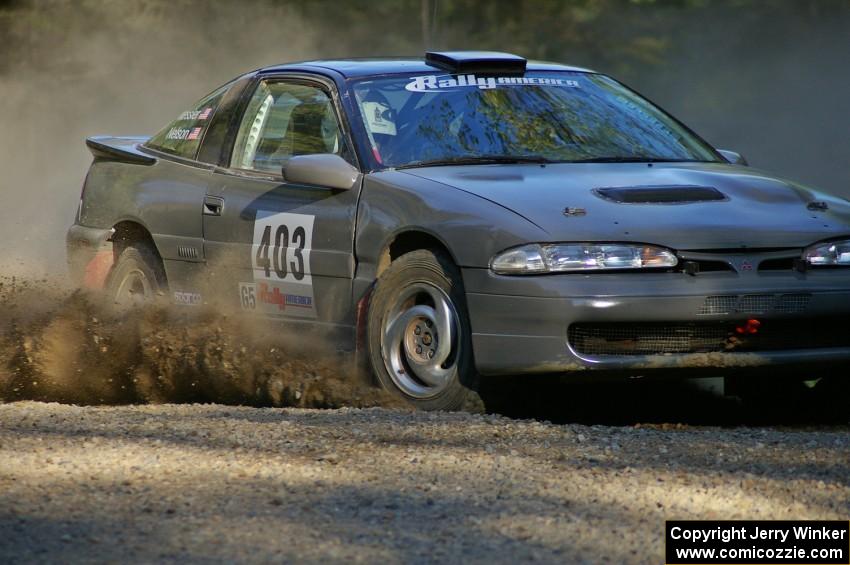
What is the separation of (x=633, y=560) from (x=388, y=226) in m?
2.99

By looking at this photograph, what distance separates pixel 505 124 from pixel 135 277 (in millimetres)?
2349

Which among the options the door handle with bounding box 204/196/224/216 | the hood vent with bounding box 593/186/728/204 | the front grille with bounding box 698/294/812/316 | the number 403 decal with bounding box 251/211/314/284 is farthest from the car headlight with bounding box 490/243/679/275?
the door handle with bounding box 204/196/224/216

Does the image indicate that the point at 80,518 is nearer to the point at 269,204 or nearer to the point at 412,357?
the point at 412,357

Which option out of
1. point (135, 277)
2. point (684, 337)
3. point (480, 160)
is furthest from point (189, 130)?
point (684, 337)

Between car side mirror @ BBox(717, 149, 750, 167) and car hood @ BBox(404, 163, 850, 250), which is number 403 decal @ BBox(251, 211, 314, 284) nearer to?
car hood @ BBox(404, 163, 850, 250)

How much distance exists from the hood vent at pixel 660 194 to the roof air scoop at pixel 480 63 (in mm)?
1450

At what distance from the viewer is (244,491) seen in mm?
5059

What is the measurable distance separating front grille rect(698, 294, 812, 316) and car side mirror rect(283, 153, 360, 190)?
179cm

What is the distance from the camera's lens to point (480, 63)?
8047 mm

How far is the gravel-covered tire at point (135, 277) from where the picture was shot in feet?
28.5

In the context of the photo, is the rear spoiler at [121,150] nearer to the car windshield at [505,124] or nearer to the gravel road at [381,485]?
the car windshield at [505,124]

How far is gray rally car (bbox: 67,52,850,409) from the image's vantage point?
253 inches

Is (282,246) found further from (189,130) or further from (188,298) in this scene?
(189,130)

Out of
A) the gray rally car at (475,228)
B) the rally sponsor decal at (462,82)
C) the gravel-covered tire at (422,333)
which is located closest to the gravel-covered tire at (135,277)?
the gray rally car at (475,228)
